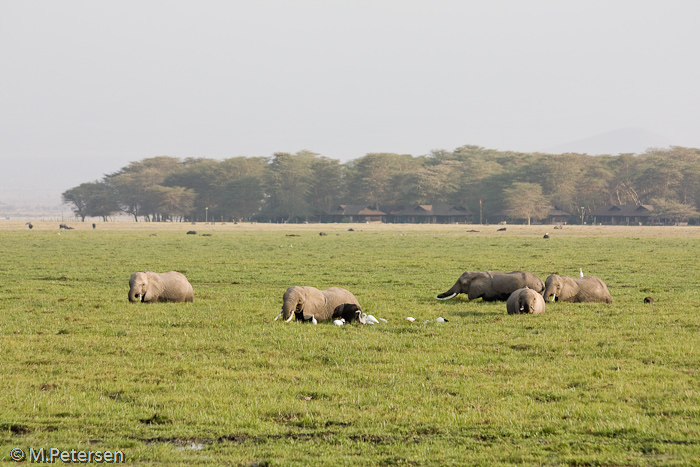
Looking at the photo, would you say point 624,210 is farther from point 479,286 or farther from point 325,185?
point 479,286

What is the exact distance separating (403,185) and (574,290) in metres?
153

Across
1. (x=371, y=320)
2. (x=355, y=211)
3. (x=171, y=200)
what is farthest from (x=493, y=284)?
(x=171, y=200)

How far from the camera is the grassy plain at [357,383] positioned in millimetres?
7879

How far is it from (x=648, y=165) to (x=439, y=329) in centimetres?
15667

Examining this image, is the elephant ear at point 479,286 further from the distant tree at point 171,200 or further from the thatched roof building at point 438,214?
the distant tree at point 171,200

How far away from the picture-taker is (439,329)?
15141 mm

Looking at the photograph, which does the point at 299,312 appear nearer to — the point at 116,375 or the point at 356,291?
the point at 116,375

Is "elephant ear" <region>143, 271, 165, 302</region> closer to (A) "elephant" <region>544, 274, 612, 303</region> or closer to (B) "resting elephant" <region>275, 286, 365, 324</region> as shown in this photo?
(B) "resting elephant" <region>275, 286, 365, 324</region>

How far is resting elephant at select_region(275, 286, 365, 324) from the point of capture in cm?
1602

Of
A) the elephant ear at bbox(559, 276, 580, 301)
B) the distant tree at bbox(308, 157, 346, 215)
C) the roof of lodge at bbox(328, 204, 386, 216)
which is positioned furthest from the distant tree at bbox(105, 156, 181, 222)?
the elephant ear at bbox(559, 276, 580, 301)

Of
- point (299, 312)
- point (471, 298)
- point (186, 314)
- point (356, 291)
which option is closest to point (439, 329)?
point (299, 312)

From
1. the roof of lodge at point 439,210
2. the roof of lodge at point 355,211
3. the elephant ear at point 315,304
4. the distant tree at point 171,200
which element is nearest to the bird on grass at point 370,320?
the elephant ear at point 315,304

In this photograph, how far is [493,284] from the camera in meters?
19.9

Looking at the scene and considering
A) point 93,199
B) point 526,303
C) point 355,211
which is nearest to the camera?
point 526,303
